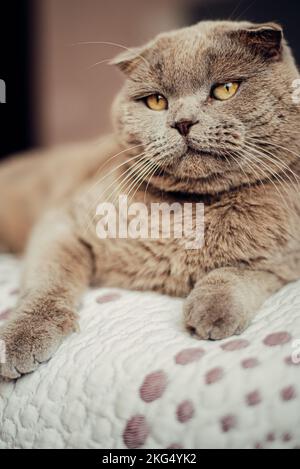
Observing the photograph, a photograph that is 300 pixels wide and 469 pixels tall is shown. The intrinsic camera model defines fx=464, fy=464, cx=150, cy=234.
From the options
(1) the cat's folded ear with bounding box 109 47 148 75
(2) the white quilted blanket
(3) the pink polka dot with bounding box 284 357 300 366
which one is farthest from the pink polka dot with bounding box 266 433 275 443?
(1) the cat's folded ear with bounding box 109 47 148 75

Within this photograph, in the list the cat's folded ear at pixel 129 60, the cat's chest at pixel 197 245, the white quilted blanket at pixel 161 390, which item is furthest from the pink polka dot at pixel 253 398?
the cat's folded ear at pixel 129 60

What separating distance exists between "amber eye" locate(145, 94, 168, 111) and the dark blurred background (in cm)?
159

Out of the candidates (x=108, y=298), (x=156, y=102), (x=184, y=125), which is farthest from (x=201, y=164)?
(x=108, y=298)

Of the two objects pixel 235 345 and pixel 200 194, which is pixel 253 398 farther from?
pixel 200 194

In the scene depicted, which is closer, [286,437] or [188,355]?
[286,437]

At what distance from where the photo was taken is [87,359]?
2.58ft

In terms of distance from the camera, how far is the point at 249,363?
0.70 m

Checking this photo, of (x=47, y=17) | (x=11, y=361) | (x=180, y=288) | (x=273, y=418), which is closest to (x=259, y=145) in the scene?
(x=180, y=288)

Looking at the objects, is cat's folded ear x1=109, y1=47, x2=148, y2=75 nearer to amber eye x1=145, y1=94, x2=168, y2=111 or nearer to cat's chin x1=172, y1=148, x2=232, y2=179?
amber eye x1=145, y1=94, x2=168, y2=111

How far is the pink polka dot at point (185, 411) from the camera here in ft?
2.18

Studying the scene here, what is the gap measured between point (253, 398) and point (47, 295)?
0.47 meters

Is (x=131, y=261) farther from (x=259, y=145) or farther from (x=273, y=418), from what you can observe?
(x=273, y=418)

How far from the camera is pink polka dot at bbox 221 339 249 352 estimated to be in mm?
745

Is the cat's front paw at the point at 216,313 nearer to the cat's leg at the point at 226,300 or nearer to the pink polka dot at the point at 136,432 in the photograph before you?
the cat's leg at the point at 226,300
